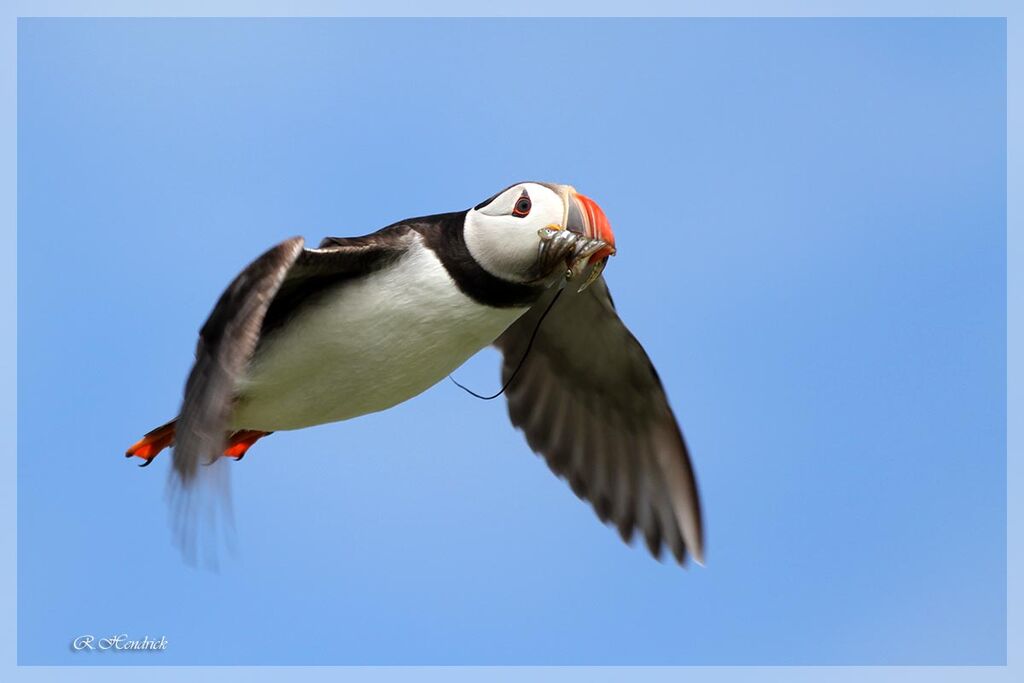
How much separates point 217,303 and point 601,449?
3.99 meters

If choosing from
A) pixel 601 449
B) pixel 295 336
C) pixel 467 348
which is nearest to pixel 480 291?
pixel 467 348

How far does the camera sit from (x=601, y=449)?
11.5 m

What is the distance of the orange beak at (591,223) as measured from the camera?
8.95 meters

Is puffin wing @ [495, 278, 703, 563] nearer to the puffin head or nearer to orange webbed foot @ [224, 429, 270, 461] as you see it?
orange webbed foot @ [224, 429, 270, 461]

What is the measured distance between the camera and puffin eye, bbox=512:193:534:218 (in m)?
9.10

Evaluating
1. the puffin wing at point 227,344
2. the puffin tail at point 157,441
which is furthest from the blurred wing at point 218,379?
the puffin tail at point 157,441

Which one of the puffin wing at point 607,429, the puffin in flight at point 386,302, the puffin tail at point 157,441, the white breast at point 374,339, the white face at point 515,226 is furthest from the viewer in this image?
the puffin wing at point 607,429

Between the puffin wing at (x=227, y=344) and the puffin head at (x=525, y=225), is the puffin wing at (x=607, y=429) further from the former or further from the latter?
the puffin wing at (x=227, y=344)

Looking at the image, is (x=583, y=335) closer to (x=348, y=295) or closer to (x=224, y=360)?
(x=348, y=295)

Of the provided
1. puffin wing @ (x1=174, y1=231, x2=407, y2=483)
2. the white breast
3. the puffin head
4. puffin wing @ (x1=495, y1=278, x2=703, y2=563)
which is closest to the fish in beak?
the puffin head

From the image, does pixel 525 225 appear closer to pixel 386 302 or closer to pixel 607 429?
pixel 386 302

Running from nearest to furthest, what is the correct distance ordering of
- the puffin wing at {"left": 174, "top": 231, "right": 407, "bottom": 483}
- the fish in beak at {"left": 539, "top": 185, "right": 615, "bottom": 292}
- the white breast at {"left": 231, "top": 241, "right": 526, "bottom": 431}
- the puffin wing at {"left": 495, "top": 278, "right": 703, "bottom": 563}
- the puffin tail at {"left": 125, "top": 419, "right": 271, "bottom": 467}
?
the puffin wing at {"left": 174, "top": 231, "right": 407, "bottom": 483} < the fish in beak at {"left": 539, "top": 185, "right": 615, "bottom": 292} < the white breast at {"left": 231, "top": 241, "right": 526, "bottom": 431} < the puffin tail at {"left": 125, "top": 419, "right": 271, "bottom": 467} < the puffin wing at {"left": 495, "top": 278, "right": 703, "bottom": 563}

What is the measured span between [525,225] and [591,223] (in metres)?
0.39

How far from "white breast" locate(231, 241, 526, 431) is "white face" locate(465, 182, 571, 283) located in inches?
10.1
